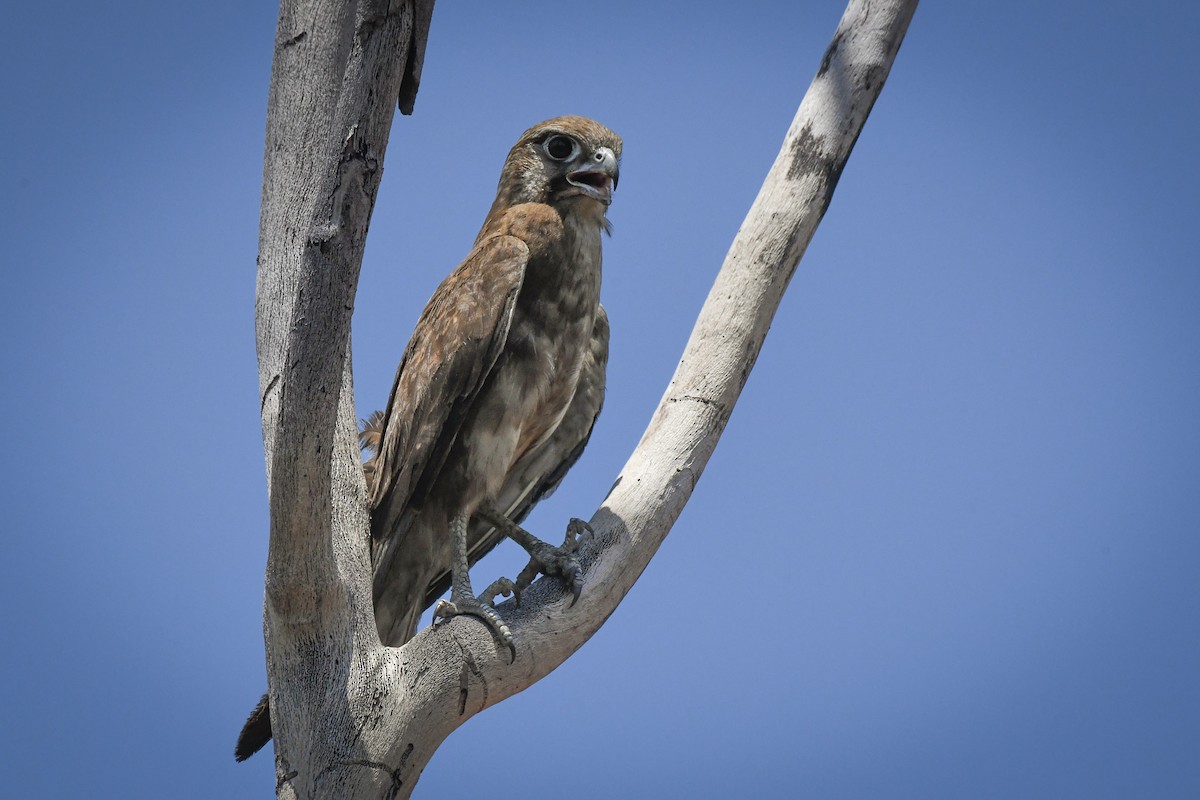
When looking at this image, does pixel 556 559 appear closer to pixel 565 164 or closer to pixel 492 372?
pixel 492 372

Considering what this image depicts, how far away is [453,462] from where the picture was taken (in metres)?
3.28

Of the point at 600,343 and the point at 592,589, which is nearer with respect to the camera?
the point at 592,589

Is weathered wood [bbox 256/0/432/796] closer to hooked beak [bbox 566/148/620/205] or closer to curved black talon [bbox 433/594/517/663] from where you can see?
curved black talon [bbox 433/594/517/663]

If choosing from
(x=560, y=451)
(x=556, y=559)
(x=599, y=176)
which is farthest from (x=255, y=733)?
(x=599, y=176)

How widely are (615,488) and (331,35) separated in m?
1.40

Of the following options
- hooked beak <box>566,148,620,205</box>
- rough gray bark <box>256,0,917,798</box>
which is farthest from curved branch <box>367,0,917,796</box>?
hooked beak <box>566,148,620,205</box>

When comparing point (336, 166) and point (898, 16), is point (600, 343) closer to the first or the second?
point (898, 16)

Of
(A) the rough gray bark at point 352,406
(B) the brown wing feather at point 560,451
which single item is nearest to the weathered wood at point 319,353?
(A) the rough gray bark at point 352,406

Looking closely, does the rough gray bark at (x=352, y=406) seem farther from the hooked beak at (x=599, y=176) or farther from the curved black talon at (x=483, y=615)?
the hooked beak at (x=599, y=176)

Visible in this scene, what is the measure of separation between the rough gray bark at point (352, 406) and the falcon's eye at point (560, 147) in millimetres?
608

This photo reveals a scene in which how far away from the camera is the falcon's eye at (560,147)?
342 cm

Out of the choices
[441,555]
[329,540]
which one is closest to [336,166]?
[329,540]

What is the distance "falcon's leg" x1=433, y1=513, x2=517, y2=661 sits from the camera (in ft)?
8.74

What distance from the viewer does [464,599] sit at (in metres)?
2.85
